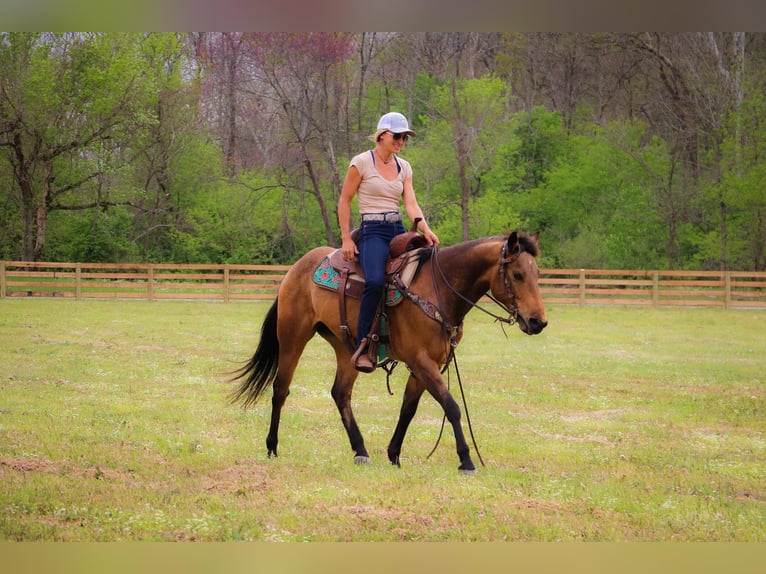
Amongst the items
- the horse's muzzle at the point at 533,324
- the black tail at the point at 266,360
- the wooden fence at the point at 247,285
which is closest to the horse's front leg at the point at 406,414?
the horse's muzzle at the point at 533,324

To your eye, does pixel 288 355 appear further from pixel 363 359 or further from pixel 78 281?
pixel 78 281

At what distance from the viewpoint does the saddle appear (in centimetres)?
643

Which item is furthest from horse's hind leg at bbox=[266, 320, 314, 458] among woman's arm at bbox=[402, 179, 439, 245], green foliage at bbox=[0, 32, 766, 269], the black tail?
green foliage at bbox=[0, 32, 766, 269]

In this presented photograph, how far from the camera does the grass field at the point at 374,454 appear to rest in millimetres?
5117

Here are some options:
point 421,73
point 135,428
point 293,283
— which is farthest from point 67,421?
point 421,73

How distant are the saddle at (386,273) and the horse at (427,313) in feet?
A: 0.17

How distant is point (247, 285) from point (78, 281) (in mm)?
4537

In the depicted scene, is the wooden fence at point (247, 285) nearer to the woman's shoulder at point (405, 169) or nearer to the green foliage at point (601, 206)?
the green foliage at point (601, 206)

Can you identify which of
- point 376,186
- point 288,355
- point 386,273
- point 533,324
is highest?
point 376,186

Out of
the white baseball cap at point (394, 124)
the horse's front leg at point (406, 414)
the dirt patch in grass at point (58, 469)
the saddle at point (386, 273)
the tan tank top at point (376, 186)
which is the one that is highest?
the white baseball cap at point (394, 124)

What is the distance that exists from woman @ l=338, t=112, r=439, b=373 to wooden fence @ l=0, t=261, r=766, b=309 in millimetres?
18270

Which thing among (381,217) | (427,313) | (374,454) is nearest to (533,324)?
(427,313)

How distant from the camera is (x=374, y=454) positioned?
698 cm

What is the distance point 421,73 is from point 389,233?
23.7 meters
